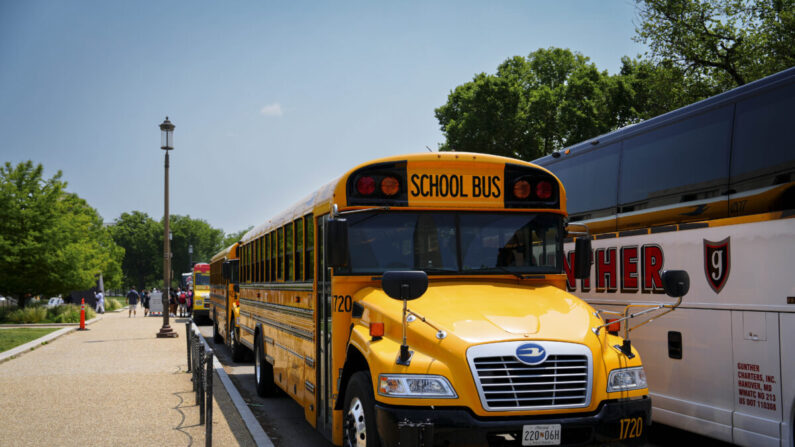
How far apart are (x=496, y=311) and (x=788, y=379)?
2.45 metres

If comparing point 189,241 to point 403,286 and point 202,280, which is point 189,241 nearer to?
point 202,280

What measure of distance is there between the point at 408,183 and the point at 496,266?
1.07m

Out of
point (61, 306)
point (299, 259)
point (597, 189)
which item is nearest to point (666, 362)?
point (597, 189)

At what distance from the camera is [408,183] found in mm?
6449

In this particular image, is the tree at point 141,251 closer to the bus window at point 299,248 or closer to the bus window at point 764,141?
the bus window at point 299,248

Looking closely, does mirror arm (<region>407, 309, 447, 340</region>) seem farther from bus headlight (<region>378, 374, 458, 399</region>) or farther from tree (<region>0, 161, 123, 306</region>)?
tree (<region>0, 161, 123, 306</region>)

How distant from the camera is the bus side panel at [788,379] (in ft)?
18.7

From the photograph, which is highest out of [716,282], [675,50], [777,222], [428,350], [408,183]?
[675,50]

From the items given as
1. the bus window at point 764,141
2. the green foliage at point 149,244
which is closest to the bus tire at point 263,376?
the bus window at point 764,141

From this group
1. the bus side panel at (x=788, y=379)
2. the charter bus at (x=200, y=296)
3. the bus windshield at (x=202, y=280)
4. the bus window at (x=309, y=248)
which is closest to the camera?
the bus side panel at (x=788, y=379)

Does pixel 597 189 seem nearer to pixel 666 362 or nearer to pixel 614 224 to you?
pixel 614 224

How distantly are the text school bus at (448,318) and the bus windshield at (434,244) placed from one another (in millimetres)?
10

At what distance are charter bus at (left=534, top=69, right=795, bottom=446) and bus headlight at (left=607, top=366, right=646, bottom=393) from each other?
1441 millimetres

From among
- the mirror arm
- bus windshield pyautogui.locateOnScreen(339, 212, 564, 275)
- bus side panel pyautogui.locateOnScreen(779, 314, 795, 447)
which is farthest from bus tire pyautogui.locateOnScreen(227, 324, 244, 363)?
bus side panel pyautogui.locateOnScreen(779, 314, 795, 447)
